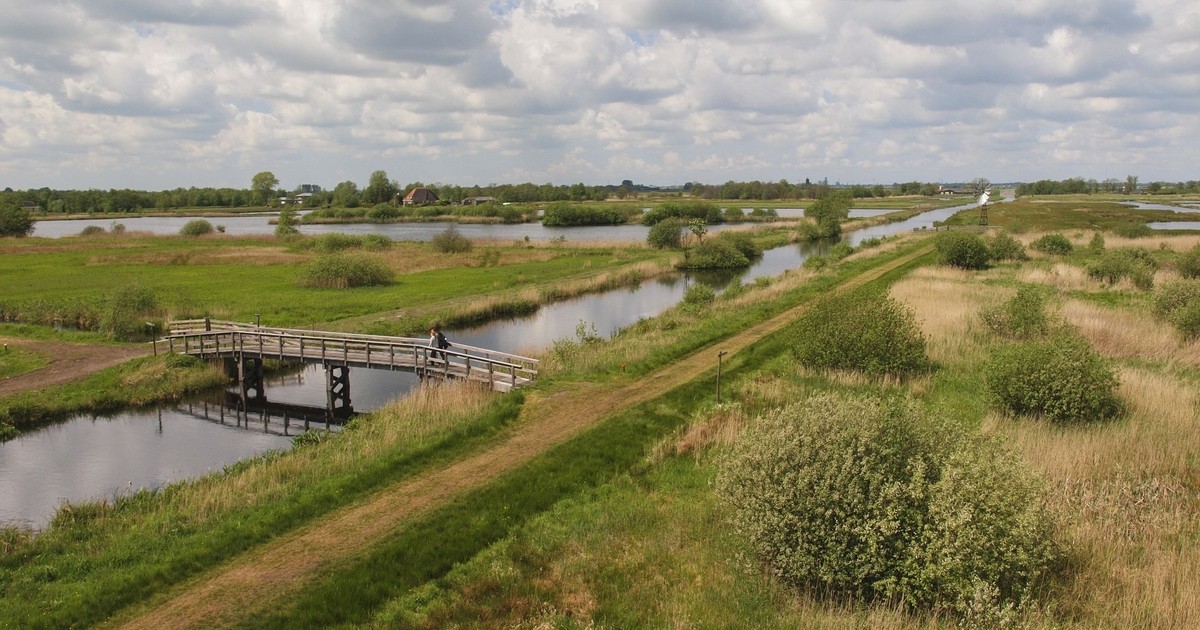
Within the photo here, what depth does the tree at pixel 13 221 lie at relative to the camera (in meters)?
88.0

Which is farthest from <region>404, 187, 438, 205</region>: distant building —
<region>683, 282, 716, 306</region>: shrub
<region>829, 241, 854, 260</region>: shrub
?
<region>683, 282, 716, 306</region>: shrub

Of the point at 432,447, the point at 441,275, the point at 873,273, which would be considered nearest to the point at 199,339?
the point at 432,447

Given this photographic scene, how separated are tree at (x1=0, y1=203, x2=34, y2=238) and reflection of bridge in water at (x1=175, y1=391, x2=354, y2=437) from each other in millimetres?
83900

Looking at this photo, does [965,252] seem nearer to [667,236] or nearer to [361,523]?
[667,236]

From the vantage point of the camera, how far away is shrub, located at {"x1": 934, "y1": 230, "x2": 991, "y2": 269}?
49.0 metres

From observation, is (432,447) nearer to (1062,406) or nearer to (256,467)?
(256,467)

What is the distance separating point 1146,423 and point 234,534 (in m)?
17.5

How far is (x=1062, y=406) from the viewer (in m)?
16.0

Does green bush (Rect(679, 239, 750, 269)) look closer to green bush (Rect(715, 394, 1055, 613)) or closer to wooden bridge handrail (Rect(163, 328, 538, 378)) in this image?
wooden bridge handrail (Rect(163, 328, 538, 378))

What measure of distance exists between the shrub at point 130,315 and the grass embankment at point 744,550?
27.4 meters

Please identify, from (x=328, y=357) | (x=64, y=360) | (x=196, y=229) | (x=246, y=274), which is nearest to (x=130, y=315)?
(x=64, y=360)

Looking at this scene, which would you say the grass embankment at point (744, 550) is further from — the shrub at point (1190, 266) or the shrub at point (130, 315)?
the shrub at point (130, 315)

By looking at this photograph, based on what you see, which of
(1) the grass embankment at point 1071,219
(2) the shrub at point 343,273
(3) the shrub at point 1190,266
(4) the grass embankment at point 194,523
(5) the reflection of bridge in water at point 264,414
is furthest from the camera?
(1) the grass embankment at point 1071,219

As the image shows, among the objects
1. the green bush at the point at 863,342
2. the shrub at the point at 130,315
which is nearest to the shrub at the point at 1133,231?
the green bush at the point at 863,342
